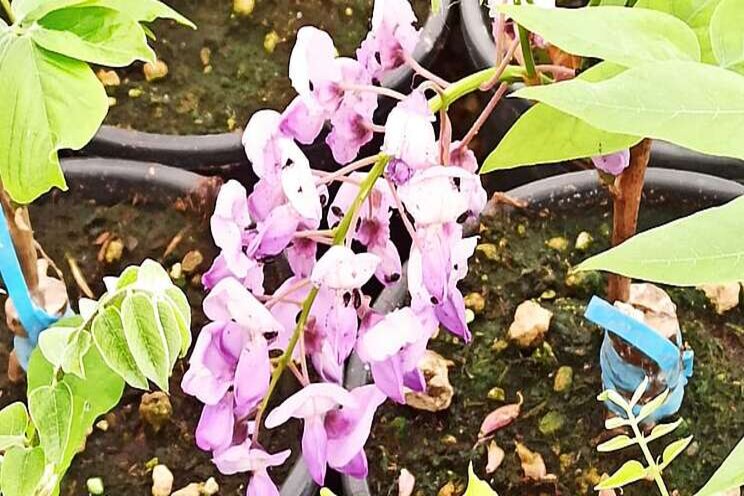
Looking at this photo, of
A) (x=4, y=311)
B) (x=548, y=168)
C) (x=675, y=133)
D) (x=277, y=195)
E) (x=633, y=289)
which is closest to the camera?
(x=675, y=133)

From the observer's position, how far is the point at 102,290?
1.27m

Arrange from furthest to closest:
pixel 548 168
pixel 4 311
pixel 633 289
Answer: pixel 548 168 < pixel 4 311 < pixel 633 289

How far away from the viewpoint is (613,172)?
2.45ft

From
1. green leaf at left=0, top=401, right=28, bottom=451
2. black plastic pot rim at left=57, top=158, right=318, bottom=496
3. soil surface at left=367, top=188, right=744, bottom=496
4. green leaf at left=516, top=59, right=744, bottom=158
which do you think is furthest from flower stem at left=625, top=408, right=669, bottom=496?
black plastic pot rim at left=57, top=158, right=318, bottom=496

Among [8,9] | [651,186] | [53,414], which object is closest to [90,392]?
[53,414]

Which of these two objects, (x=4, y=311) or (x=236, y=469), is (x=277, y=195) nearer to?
(x=236, y=469)

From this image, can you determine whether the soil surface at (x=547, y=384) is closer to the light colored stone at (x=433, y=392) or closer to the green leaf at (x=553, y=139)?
the light colored stone at (x=433, y=392)

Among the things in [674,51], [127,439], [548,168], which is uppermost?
[674,51]

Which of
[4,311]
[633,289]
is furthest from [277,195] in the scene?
[4,311]

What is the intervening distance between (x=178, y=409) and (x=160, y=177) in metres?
0.25

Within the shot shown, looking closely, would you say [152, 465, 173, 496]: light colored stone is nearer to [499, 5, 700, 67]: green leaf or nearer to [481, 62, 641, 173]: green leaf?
[481, 62, 641, 173]: green leaf

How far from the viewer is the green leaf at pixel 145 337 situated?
51cm

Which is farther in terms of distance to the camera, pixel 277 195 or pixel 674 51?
pixel 277 195

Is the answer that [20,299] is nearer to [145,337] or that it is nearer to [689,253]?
[145,337]
